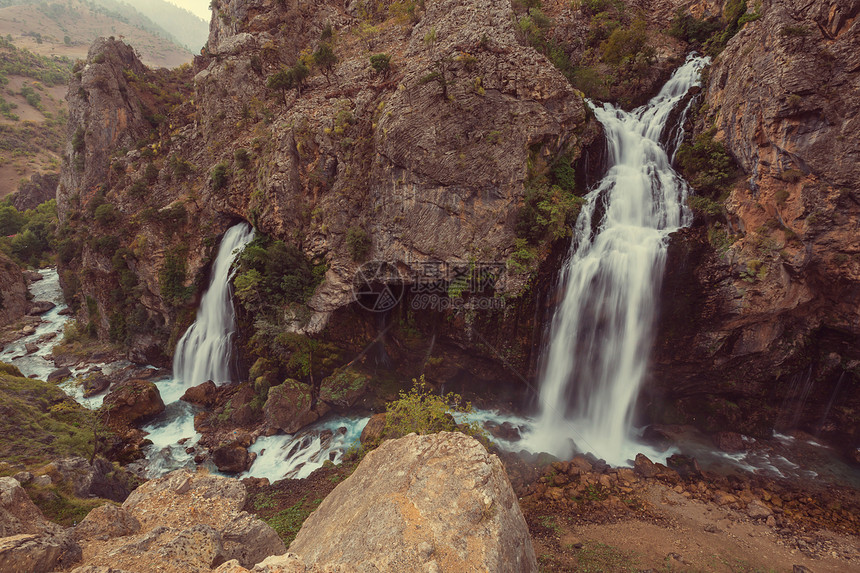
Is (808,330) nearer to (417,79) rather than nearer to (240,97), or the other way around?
(417,79)

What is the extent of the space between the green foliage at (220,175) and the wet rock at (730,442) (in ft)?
94.7

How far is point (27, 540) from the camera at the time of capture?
3.96m

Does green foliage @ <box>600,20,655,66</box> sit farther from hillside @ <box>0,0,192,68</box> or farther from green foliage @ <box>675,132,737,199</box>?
hillside @ <box>0,0,192,68</box>

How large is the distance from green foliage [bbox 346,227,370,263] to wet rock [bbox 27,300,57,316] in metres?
33.4

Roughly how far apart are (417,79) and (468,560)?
17.0 metres

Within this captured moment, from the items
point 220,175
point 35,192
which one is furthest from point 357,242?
point 35,192

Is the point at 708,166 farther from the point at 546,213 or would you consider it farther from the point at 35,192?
the point at 35,192

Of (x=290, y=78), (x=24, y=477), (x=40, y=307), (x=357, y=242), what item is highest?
(x=290, y=78)

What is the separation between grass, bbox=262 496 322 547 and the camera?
10516 mm

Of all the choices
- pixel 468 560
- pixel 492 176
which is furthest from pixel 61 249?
pixel 468 560

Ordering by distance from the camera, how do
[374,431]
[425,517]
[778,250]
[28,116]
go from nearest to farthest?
[425,517]
[778,250]
[374,431]
[28,116]

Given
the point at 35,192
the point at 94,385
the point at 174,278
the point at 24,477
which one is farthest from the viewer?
the point at 35,192

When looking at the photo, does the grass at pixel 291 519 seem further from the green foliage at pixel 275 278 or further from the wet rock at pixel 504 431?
the green foliage at pixel 275 278

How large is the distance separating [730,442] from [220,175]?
96.5 feet
